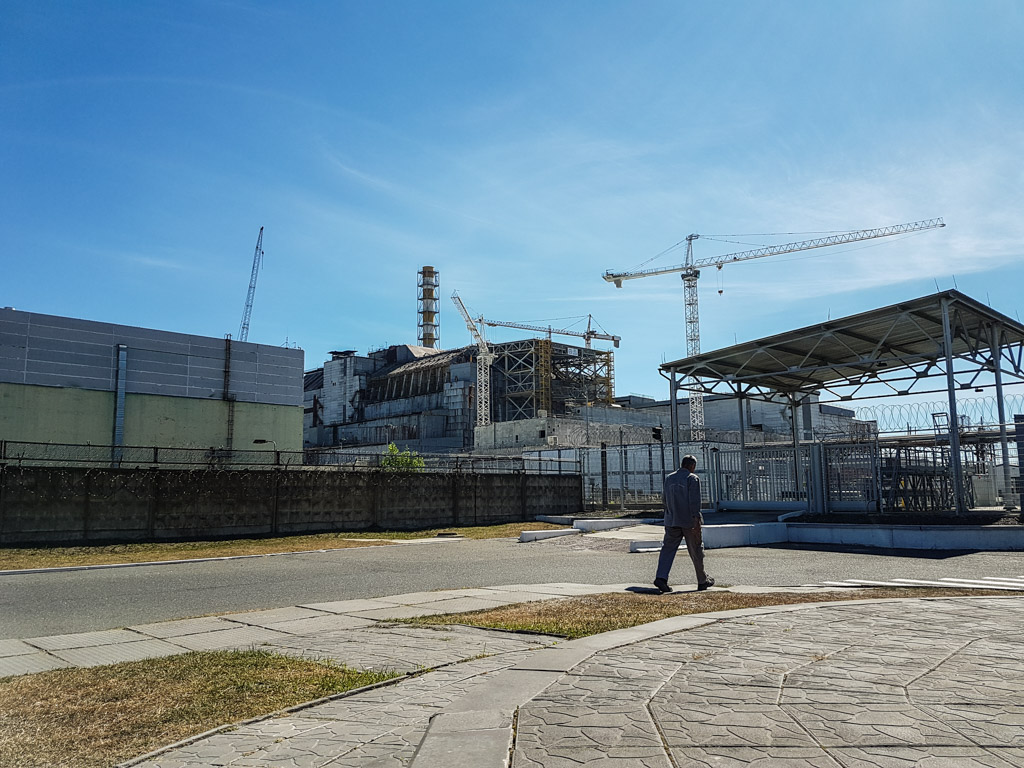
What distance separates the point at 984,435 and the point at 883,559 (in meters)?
10.8

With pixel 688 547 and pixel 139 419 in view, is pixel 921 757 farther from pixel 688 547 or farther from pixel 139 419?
pixel 139 419

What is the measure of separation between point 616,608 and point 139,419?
133 feet

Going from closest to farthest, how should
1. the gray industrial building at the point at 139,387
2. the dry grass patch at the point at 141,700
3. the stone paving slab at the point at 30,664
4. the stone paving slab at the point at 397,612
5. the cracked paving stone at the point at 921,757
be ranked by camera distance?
1. the cracked paving stone at the point at 921,757
2. the dry grass patch at the point at 141,700
3. the stone paving slab at the point at 30,664
4. the stone paving slab at the point at 397,612
5. the gray industrial building at the point at 139,387

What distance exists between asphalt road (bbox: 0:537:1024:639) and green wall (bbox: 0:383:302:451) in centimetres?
2731

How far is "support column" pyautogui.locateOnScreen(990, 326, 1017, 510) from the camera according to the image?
63.4ft

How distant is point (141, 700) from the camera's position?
4805mm

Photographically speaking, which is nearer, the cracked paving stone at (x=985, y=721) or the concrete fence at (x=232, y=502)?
the cracked paving stone at (x=985, y=721)

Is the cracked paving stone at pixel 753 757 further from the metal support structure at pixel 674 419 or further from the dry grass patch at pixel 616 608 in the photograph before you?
the metal support structure at pixel 674 419

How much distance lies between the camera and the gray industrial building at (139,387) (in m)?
38.9

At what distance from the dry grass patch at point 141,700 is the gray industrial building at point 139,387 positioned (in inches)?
1533

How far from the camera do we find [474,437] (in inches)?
2675

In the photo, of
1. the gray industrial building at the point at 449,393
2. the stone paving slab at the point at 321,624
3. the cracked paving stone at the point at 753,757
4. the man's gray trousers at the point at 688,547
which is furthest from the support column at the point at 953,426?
the gray industrial building at the point at 449,393

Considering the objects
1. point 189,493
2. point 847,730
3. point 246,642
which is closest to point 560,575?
point 246,642

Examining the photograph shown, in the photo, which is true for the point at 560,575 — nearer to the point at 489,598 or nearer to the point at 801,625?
the point at 489,598
